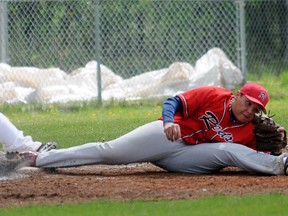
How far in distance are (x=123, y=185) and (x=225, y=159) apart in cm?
99

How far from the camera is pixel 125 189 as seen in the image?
765 cm

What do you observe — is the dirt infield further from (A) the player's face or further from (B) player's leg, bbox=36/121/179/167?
(A) the player's face

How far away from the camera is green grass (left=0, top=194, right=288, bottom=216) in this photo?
6445mm

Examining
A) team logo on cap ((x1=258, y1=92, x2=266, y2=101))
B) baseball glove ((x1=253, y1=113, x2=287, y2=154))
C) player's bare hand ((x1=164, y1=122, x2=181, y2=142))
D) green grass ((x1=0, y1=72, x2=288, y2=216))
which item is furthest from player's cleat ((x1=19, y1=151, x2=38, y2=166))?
team logo on cap ((x1=258, y1=92, x2=266, y2=101))

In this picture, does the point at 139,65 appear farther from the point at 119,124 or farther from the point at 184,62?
the point at 119,124

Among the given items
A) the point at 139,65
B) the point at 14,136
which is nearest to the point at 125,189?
the point at 14,136

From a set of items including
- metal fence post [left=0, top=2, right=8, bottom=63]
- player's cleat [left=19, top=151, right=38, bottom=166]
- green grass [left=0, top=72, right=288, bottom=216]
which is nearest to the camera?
green grass [left=0, top=72, right=288, bottom=216]

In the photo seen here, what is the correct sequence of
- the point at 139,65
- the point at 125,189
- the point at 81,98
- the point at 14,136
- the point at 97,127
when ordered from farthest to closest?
the point at 139,65 < the point at 81,98 < the point at 97,127 < the point at 14,136 < the point at 125,189

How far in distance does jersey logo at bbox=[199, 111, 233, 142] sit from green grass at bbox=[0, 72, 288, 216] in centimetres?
144

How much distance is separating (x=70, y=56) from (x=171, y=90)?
176 cm

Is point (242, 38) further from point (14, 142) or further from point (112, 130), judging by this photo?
point (14, 142)

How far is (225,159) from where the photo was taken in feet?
27.6

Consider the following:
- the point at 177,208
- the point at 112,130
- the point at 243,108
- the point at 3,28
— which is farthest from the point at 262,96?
the point at 3,28

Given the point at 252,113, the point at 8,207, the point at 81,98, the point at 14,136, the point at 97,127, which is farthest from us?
the point at 81,98
